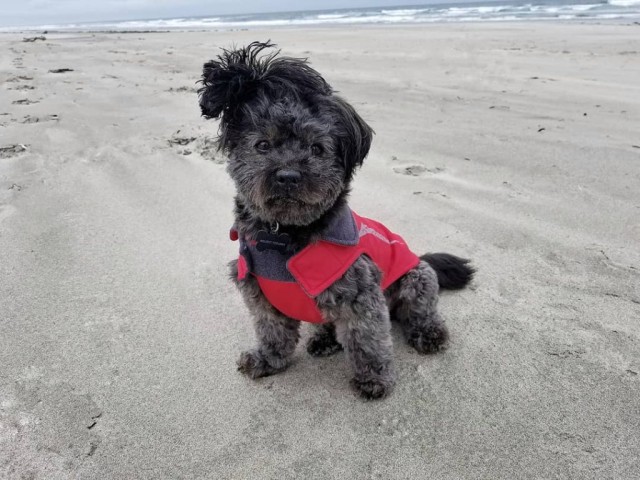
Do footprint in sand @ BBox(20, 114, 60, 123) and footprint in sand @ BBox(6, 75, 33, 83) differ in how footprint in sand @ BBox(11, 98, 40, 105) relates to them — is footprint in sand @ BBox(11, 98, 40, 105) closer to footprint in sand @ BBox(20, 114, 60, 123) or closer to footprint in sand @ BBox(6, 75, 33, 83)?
footprint in sand @ BBox(20, 114, 60, 123)

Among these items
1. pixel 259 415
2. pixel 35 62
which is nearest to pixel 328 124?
pixel 259 415

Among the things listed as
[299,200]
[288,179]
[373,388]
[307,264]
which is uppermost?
[288,179]

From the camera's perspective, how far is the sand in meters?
2.44

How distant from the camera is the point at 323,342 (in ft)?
10.5

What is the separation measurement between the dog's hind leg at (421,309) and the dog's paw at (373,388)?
468 mm

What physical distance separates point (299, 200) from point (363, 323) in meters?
0.82

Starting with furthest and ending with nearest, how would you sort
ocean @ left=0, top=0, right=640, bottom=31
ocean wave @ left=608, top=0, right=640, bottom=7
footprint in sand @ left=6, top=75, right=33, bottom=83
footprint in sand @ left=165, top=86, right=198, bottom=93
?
ocean wave @ left=608, top=0, right=640, bottom=7
ocean @ left=0, top=0, right=640, bottom=31
footprint in sand @ left=6, top=75, right=33, bottom=83
footprint in sand @ left=165, top=86, right=198, bottom=93

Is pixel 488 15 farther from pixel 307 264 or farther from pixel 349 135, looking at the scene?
pixel 307 264

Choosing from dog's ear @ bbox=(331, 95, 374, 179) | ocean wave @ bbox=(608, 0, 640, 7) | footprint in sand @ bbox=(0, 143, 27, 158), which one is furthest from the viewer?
ocean wave @ bbox=(608, 0, 640, 7)

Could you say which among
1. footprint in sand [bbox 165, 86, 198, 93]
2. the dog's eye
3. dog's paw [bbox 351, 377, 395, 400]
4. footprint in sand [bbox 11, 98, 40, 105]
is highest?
the dog's eye

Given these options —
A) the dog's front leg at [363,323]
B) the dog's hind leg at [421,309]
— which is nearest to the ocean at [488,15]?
the dog's hind leg at [421,309]

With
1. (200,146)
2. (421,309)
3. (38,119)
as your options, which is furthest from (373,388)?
(38,119)

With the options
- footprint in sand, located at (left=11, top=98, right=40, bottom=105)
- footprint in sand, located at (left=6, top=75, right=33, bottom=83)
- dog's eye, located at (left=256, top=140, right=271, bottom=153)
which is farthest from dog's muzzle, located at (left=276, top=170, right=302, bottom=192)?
footprint in sand, located at (left=6, top=75, right=33, bottom=83)

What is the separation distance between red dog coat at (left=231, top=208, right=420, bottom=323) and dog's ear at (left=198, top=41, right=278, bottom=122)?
0.74m
